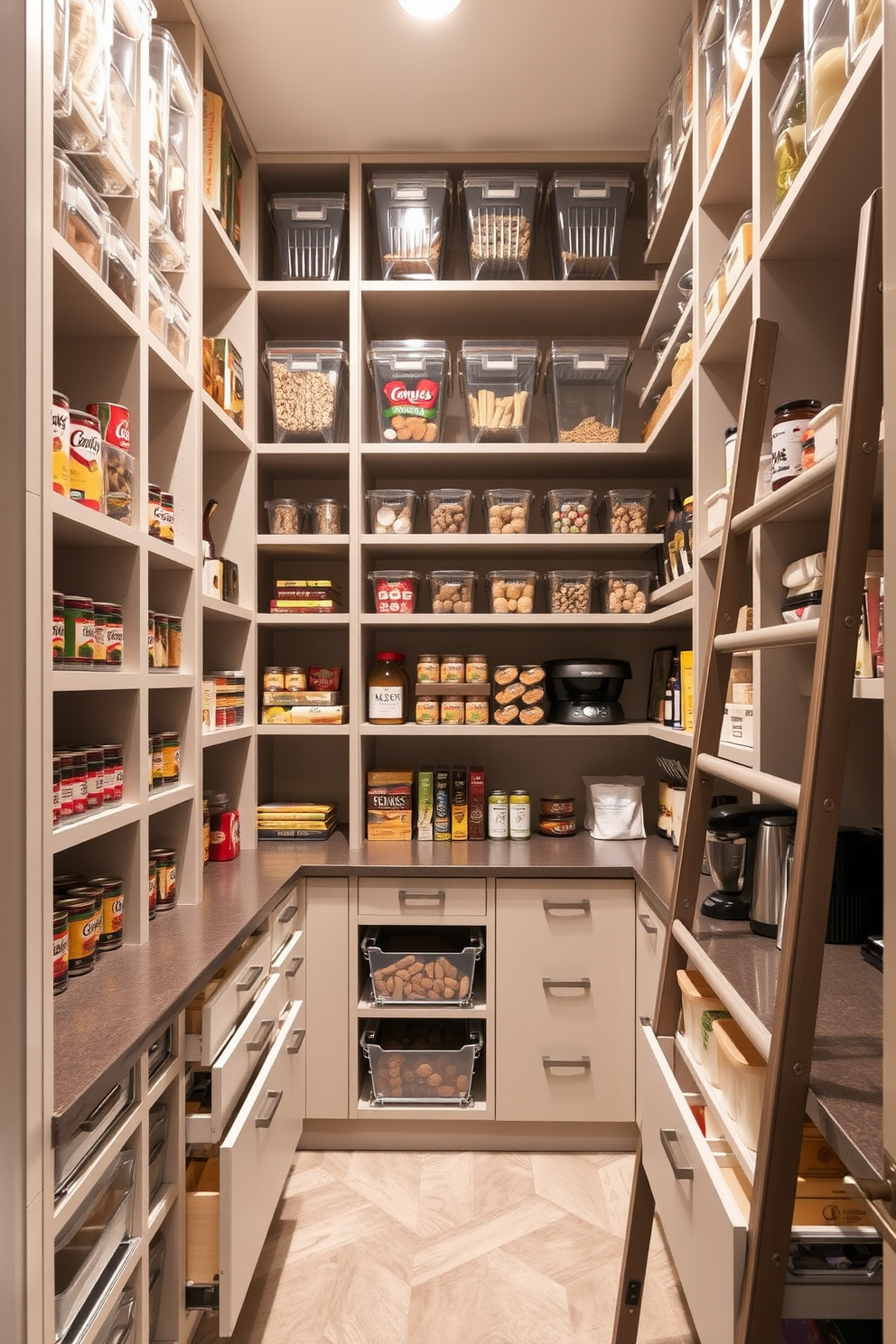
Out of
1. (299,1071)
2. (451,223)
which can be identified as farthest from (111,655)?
(451,223)

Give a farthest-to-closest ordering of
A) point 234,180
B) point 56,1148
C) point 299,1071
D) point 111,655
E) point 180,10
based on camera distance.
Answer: point 234,180, point 299,1071, point 180,10, point 111,655, point 56,1148

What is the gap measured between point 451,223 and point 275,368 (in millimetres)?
819

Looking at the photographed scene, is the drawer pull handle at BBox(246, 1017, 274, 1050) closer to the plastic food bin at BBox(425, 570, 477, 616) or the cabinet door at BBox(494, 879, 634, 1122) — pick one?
the cabinet door at BBox(494, 879, 634, 1122)

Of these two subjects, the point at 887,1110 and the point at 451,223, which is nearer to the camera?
the point at 887,1110

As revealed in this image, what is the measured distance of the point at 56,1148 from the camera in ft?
3.72

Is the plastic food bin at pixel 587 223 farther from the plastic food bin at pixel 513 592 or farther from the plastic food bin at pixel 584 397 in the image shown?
the plastic food bin at pixel 513 592

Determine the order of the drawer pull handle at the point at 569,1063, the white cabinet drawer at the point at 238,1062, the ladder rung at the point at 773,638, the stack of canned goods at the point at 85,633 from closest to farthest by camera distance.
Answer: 1. the ladder rung at the point at 773,638
2. the stack of canned goods at the point at 85,633
3. the white cabinet drawer at the point at 238,1062
4. the drawer pull handle at the point at 569,1063

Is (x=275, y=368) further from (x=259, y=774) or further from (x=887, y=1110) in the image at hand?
(x=887, y=1110)

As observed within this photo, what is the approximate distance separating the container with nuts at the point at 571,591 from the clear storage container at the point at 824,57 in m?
1.54

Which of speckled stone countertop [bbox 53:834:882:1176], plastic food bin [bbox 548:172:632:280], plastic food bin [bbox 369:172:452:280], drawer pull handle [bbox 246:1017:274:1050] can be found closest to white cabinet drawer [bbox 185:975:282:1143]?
drawer pull handle [bbox 246:1017:274:1050]

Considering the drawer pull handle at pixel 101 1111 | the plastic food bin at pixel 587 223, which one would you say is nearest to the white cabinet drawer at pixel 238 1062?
the drawer pull handle at pixel 101 1111

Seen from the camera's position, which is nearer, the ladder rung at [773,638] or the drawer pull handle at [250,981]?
the ladder rung at [773,638]

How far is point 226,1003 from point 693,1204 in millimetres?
984

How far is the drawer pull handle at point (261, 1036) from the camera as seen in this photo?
6.09ft
